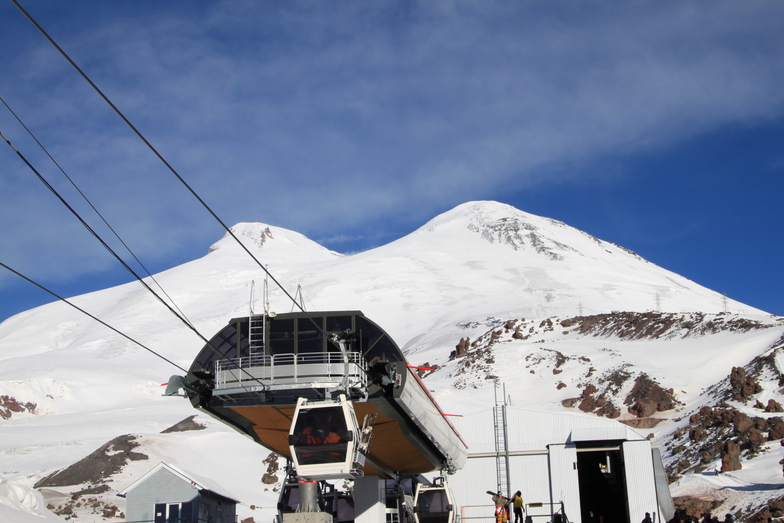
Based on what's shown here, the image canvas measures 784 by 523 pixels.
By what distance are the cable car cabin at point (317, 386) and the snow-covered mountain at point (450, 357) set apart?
16202 mm

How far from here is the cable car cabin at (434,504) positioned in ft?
101

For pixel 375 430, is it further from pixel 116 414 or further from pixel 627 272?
pixel 627 272

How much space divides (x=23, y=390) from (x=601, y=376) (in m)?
73.6

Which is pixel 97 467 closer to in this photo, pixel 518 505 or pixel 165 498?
pixel 165 498

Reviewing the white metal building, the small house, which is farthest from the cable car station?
the white metal building

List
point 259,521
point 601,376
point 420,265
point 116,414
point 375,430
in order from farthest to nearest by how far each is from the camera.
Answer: point 420,265, point 116,414, point 601,376, point 259,521, point 375,430

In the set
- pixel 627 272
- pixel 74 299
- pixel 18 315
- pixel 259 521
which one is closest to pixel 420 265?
pixel 627 272

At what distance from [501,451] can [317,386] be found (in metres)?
20.4

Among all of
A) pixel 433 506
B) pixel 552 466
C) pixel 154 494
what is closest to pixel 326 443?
pixel 433 506

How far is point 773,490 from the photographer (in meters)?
→ 30.8

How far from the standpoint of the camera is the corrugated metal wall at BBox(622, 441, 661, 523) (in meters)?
33.8

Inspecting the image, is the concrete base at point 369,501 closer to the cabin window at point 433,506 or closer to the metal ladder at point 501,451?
the cabin window at point 433,506

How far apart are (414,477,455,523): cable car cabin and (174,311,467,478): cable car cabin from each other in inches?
134

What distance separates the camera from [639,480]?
34656 mm
